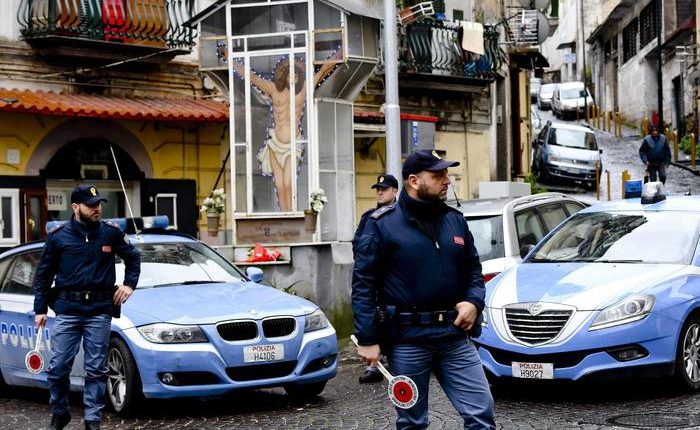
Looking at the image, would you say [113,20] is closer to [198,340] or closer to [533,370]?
[198,340]

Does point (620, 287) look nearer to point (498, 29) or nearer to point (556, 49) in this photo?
point (498, 29)

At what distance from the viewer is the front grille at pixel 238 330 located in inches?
401

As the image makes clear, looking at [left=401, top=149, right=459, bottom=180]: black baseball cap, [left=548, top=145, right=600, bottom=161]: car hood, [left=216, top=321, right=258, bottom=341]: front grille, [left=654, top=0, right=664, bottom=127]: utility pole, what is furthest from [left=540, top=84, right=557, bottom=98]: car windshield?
[left=401, top=149, right=459, bottom=180]: black baseball cap

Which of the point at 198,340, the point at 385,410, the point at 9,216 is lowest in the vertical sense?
the point at 385,410

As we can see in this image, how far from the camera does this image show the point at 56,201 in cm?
1989

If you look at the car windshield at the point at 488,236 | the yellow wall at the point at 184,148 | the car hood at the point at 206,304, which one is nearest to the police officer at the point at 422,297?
the car hood at the point at 206,304

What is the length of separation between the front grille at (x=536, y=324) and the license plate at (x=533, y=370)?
0.19 m

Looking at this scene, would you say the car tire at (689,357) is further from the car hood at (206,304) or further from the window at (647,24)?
Answer: the window at (647,24)

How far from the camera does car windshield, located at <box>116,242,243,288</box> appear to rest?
1137 cm

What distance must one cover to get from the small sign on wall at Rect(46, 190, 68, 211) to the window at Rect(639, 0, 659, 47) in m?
36.1

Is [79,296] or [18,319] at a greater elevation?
[79,296]

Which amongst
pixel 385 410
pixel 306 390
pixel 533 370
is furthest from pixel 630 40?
pixel 385 410

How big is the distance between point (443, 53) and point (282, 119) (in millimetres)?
6900

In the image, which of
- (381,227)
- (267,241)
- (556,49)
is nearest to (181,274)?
(381,227)
